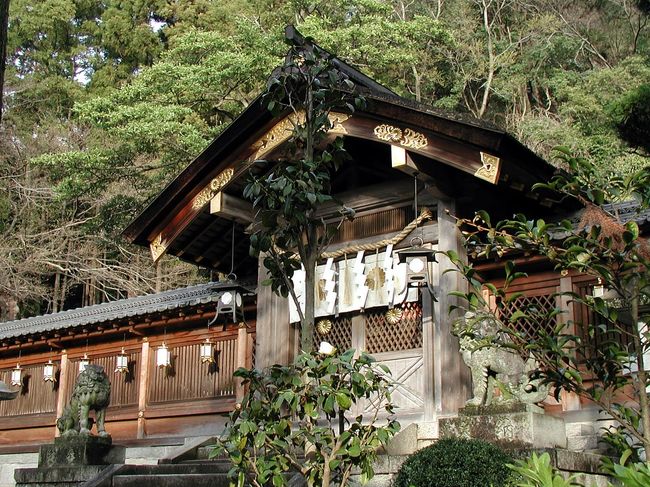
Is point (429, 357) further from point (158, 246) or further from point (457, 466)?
point (158, 246)

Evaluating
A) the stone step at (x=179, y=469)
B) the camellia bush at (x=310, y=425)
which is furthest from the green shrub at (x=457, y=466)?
the stone step at (x=179, y=469)

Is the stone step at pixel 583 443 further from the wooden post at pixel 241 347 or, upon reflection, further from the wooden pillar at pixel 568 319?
the wooden post at pixel 241 347

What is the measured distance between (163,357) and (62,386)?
3.29 m

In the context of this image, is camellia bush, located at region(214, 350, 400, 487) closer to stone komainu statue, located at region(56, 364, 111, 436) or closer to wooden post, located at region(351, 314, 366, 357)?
wooden post, located at region(351, 314, 366, 357)

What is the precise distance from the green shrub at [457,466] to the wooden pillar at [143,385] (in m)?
8.78

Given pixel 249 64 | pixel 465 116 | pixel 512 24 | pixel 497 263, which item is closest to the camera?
pixel 465 116

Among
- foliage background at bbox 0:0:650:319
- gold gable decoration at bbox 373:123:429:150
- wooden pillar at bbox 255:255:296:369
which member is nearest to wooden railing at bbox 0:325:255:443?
wooden pillar at bbox 255:255:296:369

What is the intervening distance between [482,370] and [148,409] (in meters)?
8.58

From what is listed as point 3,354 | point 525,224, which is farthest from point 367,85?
point 3,354

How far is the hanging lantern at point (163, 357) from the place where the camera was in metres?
16.0

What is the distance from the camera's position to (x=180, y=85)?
27.2 m

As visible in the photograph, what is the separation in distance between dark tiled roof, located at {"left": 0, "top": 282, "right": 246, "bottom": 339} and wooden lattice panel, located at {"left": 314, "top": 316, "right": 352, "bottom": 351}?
1.96 metres

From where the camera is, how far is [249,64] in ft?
88.1

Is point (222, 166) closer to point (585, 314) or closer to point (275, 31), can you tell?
point (585, 314)
